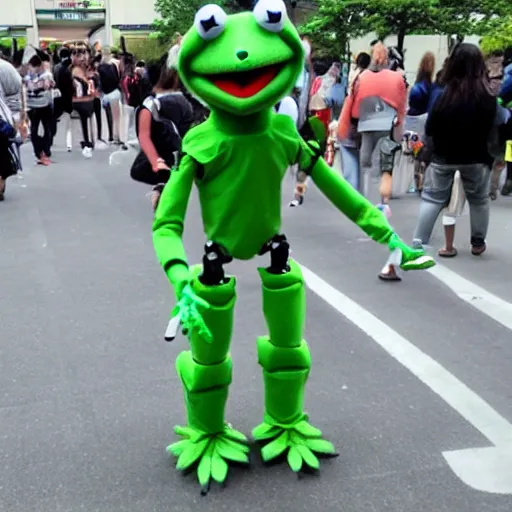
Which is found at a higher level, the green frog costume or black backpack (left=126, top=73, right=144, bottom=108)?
the green frog costume

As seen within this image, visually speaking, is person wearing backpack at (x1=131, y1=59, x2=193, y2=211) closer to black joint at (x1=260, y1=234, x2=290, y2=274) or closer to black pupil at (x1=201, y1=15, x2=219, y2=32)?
black joint at (x1=260, y1=234, x2=290, y2=274)

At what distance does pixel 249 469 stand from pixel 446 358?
1.72 m

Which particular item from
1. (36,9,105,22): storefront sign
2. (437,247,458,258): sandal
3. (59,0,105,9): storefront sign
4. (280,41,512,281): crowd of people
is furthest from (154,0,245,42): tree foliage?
(437,247,458,258): sandal

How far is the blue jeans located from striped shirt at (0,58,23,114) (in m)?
4.33

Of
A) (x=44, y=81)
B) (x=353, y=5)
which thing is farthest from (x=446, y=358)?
(x=353, y=5)

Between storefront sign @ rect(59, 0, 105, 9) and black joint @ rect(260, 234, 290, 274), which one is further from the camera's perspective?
storefront sign @ rect(59, 0, 105, 9)

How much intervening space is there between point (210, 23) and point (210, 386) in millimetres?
1454

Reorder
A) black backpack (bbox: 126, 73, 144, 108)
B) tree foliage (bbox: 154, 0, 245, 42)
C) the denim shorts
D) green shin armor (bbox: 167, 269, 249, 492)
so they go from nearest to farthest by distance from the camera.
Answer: green shin armor (bbox: 167, 269, 249, 492) < black backpack (bbox: 126, 73, 144, 108) < the denim shorts < tree foliage (bbox: 154, 0, 245, 42)

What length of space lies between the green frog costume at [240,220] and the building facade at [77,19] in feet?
152

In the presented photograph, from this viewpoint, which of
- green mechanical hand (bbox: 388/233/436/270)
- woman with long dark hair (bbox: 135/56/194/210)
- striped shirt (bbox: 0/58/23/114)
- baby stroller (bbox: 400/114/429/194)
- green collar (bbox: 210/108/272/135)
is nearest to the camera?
green collar (bbox: 210/108/272/135)

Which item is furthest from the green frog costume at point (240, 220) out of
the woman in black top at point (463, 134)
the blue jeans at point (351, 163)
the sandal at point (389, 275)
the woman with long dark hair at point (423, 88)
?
the woman with long dark hair at point (423, 88)

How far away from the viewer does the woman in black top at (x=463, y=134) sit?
6.13m

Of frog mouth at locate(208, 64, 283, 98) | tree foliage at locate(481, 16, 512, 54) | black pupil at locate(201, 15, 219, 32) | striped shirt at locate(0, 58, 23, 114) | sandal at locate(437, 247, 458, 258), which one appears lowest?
sandal at locate(437, 247, 458, 258)

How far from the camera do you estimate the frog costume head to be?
2.85 meters
